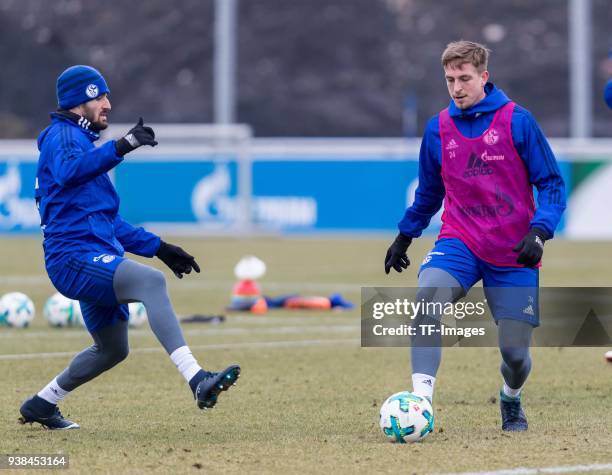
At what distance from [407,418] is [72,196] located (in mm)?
2000

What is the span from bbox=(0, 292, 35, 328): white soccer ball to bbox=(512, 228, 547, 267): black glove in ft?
23.1

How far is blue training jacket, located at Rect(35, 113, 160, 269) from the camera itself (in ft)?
23.3

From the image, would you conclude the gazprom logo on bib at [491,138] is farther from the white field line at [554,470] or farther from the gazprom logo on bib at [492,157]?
the white field line at [554,470]

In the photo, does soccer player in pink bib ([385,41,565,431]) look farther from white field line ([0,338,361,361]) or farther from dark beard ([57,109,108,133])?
white field line ([0,338,361,361])

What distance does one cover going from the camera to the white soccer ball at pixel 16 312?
1306cm

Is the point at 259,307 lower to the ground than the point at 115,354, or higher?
lower

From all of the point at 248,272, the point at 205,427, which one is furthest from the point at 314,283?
the point at 205,427

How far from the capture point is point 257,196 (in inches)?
1178

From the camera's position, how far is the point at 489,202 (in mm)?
7348

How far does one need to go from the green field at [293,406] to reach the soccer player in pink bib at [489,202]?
1.68 ft

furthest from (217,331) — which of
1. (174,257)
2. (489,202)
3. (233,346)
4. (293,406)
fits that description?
Answer: (489,202)

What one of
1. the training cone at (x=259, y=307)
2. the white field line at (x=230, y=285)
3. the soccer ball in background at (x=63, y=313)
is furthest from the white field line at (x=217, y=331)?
the white field line at (x=230, y=285)

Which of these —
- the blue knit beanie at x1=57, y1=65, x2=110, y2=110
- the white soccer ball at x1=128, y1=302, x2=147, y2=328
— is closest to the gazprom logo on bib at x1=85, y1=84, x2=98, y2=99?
the blue knit beanie at x1=57, y1=65, x2=110, y2=110

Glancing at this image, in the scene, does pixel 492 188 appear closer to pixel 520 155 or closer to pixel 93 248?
pixel 520 155
